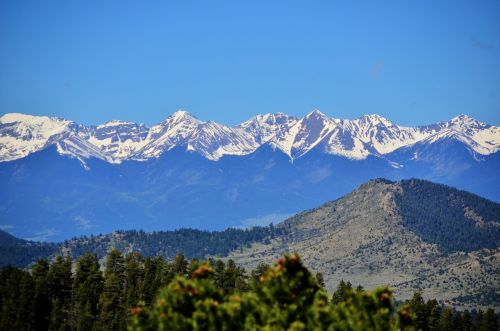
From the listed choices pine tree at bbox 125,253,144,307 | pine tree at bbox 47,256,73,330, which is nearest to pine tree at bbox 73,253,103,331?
pine tree at bbox 47,256,73,330

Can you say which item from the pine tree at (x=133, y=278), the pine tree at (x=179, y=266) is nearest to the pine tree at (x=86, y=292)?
the pine tree at (x=133, y=278)

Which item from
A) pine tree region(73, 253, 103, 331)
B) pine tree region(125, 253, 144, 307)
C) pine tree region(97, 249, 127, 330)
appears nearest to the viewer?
pine tree region(73, 253, 103, 331)

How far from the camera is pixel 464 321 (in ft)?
606

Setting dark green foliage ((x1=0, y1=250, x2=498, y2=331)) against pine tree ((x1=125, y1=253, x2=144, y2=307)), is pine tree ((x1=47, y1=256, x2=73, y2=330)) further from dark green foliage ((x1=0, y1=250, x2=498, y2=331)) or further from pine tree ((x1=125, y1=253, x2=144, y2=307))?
pine tree ((x1=125, y1=253, x2=144, y2=307))

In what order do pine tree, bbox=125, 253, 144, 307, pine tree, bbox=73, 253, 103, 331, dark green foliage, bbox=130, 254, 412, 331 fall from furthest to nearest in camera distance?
pine tree, bbox=125, 253, 144, 307 → pine tree, bbox=73, 253, 103, 331 → dark green foliage, bbox=130, 254, 412, 331

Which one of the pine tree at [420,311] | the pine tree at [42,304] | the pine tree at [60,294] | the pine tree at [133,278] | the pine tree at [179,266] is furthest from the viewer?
the pine tree at [179,266]

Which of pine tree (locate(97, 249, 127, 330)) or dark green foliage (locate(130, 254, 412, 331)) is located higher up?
pine tree (locate(97, 249, 127, 330))

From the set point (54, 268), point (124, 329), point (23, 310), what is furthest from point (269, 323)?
point (54, 268)

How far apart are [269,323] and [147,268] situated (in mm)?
103284

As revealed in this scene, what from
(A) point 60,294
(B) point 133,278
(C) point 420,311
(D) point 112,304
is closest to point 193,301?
(D) point 112,304

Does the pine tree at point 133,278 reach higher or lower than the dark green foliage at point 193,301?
higher

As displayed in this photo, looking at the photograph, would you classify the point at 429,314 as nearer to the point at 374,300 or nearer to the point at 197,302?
the point at 374,300

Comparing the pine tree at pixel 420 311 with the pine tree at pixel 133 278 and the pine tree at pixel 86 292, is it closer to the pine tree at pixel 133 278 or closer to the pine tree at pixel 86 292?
the pine tree at pixel 133 278

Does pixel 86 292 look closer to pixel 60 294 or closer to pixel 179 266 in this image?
pixel 60 294
